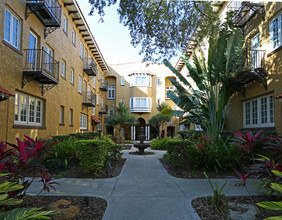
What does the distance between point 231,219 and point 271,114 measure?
762 centimetres

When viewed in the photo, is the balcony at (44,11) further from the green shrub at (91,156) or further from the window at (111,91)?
the window at (111,91)

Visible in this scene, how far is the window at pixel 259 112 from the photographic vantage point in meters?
9.48

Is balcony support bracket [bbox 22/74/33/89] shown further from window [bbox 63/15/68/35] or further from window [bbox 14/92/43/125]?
window [bbox 63/15/68/35]

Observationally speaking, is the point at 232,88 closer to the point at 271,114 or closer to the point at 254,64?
the point at 254,64

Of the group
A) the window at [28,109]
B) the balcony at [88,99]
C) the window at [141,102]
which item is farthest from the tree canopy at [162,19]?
the window at [141,102]

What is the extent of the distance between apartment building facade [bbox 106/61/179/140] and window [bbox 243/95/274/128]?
19998 millimetres

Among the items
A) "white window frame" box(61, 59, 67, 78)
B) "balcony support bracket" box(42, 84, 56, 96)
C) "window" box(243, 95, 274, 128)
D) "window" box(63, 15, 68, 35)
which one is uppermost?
"window" box(63, 15, 68, 35)

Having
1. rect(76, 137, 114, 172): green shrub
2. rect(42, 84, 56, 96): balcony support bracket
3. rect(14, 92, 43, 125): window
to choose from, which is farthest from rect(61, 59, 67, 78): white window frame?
rect(76, 137, 114, 172): green shrub

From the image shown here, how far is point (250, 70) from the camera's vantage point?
9422 mm

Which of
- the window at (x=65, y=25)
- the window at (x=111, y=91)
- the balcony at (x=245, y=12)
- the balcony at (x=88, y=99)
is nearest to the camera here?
the balcony at (x=245, y=12)

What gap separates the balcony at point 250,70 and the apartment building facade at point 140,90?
2085cm

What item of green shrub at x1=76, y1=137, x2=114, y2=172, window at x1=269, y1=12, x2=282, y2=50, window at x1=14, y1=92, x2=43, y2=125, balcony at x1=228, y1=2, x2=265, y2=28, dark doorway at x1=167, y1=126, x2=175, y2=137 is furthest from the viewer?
dark doorway at x1=167, y1=126, x2=175, y2=137

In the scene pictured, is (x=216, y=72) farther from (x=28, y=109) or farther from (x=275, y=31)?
(x=28, y=109)

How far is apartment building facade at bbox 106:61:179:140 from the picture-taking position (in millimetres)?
31609
